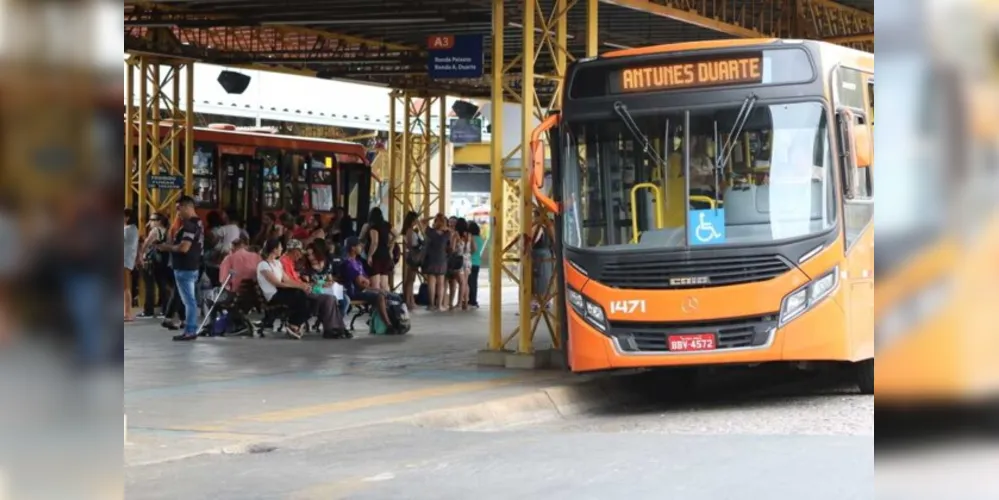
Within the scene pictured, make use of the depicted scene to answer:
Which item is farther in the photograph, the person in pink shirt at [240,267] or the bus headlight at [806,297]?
the person in pink shirt at [240,267]

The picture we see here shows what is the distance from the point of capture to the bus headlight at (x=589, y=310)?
13758 mm

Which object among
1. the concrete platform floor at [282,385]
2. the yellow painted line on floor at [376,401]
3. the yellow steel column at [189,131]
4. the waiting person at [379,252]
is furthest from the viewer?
the yellow steel column at [189,131]

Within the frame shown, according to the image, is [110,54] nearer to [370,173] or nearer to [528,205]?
[528,205]

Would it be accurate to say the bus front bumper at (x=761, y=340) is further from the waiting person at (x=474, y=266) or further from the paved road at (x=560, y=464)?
the waiting person at (x=474, y=266)

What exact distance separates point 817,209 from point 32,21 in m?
11.3

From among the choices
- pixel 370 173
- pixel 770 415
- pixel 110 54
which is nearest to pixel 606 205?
pixel 770 415

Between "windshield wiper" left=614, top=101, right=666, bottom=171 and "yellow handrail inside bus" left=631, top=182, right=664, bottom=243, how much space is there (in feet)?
0.73

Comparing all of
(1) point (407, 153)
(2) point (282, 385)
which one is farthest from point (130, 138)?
(2) point (282, 385)

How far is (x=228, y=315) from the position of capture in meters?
21.1

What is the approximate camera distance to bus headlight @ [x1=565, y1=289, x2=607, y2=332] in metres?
13.8

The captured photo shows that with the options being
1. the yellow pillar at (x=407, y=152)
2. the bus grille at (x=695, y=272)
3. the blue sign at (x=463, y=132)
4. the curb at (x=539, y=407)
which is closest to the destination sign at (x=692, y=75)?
the bus grille at (x=695, y=272)

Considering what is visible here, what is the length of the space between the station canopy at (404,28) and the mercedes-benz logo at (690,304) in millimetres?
6363

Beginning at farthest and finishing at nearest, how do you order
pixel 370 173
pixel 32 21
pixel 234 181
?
Result: 1. pixel 370 173
2. pixel 234 181
3. pixel 32 21

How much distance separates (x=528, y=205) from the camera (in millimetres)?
16266
